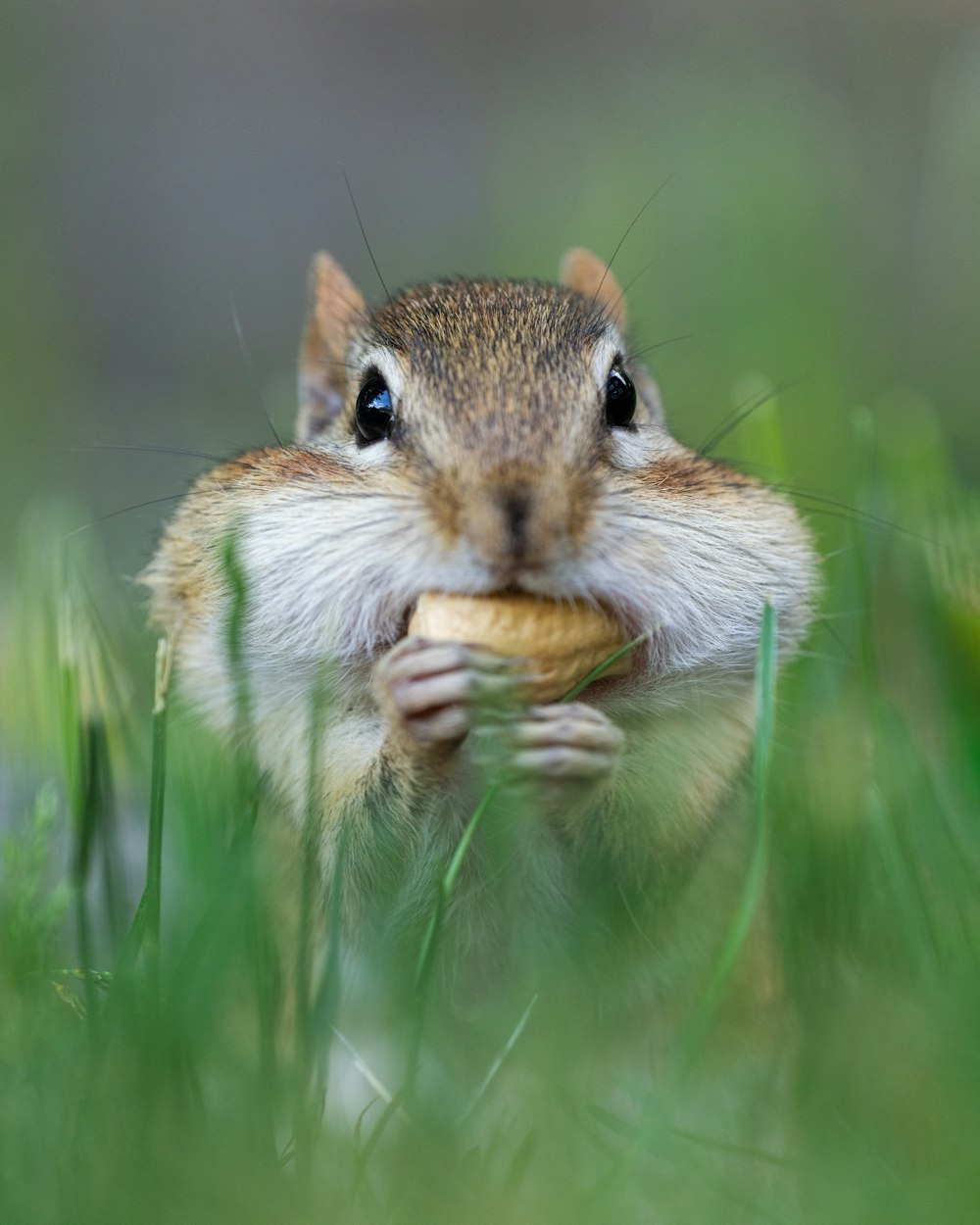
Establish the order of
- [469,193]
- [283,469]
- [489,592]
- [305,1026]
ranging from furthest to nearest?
[469,193] < [283,469] < [489,592] < [305,1026]

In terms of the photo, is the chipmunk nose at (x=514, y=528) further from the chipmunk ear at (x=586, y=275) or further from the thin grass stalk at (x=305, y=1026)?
A: the chipmunk ear at (x=586, y=275)

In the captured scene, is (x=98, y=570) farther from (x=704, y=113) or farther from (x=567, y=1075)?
(x=704, y=113)

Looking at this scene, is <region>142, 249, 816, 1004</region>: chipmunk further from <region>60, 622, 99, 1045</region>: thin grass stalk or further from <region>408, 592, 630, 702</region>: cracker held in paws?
<region>60, 622, 99, 1045</region>: thin grass stalk

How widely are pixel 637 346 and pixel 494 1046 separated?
2090mm

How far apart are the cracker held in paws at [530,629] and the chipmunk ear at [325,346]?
4.03 ft

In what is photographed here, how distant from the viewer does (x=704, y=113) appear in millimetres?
6477

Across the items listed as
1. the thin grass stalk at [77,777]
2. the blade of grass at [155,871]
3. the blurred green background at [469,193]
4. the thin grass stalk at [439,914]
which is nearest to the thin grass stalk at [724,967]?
the thin grass stalk at [439,914]

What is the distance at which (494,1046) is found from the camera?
203 cm

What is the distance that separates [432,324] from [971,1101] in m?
1.78

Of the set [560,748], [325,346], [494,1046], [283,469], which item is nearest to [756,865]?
[560,748]

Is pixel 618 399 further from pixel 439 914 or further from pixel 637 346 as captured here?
pixel 439 914

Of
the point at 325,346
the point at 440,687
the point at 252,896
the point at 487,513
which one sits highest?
the point at 325,346

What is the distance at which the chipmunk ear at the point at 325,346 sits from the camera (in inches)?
131

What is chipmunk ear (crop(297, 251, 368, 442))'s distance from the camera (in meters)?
3.32
